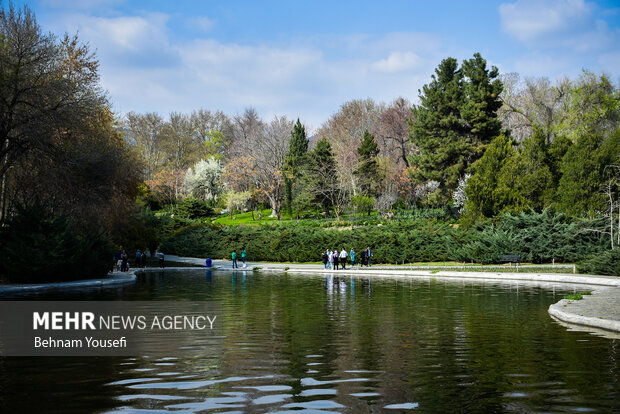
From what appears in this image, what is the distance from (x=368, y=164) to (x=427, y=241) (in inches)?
1146

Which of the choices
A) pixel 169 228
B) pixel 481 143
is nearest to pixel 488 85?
pixel 481 143

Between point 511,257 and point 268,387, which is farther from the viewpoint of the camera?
point 511,257

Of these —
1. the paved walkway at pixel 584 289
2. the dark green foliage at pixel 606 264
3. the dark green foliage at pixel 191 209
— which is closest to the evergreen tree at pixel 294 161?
the dark green foliage at pixel 191 209

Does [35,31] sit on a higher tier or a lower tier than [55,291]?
higher

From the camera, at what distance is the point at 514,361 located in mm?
9227

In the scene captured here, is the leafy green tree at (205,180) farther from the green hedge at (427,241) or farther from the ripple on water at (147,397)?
the ripple on water at (147,397)

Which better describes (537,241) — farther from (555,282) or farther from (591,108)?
(591,108)

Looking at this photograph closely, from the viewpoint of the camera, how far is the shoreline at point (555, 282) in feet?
43.2

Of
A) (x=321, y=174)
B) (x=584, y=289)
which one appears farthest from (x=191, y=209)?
(x=584, y=289)

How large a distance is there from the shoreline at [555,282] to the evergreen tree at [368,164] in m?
30.2

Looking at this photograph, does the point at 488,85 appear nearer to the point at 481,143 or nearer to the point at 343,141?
the point at 481,143

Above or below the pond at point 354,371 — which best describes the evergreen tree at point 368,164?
above

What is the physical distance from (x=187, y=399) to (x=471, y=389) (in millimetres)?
3732

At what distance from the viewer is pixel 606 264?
26453mm
